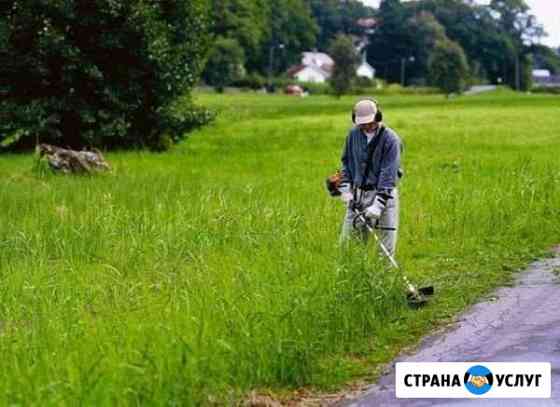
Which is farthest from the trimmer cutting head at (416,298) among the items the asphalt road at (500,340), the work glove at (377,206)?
the work glove at (377,206)

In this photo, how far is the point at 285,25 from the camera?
14175 cm

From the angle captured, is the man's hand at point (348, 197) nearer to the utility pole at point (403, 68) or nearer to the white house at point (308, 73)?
the utility pole at point (403, 68)

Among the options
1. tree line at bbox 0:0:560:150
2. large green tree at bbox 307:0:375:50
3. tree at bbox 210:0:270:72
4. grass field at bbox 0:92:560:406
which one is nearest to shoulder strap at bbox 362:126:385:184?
grass field at bbox 0:92:560:406

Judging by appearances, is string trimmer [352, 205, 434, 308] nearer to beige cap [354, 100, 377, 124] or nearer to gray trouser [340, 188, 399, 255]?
gray trouser [340, 188, 399, 255]

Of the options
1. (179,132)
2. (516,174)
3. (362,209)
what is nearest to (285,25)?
(179,132)

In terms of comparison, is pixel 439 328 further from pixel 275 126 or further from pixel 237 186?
pixel 275 126

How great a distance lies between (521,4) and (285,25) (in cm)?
4459

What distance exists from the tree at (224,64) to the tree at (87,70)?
7744 centimetres

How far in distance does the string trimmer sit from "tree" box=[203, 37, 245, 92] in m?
96.3

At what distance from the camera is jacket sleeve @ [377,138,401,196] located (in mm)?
9984

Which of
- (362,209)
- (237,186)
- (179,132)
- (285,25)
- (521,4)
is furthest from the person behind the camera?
(521,4)

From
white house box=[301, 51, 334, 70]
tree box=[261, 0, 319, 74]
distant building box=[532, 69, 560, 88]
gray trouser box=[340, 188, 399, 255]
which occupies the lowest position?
distant building box=[532, 69, 560, 88]

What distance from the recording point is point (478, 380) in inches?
286

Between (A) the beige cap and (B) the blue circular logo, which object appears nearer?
(B) the blue circular logo
